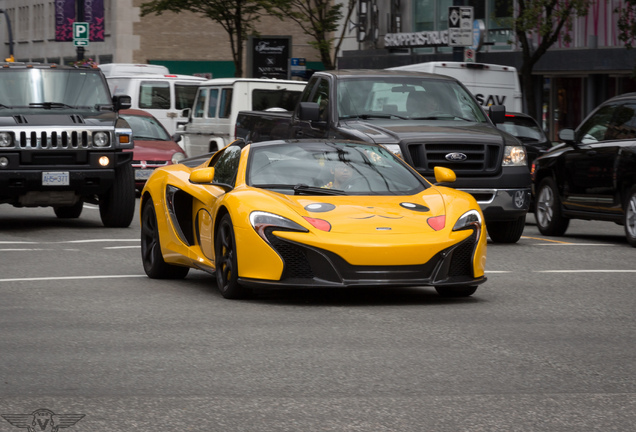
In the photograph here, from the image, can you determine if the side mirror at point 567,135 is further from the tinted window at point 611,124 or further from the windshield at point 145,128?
the windshield at point 145,128

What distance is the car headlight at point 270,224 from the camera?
9367 mm

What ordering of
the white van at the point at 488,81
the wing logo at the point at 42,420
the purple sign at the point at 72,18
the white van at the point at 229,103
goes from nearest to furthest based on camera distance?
1. the wing logo at the point at 42,420
2. the white van at the point at 229,103
3. the white van at the point at 488,81
4. the purple sign at the point at 72,18

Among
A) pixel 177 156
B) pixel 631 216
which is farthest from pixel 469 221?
pixel 177 156

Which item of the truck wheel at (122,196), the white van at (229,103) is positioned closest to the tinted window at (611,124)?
the truck wheel at (122,196)

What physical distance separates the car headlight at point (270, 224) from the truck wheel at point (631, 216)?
21.8 feet

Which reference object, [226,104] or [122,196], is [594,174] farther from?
[226,104]

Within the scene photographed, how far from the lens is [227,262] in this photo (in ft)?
32.3

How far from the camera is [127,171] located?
17312 millimetres

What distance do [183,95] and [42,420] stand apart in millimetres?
27870

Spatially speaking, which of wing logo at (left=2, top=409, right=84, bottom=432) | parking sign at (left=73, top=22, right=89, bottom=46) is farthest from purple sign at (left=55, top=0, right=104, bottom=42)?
wing logo at (left=2, top=409, right=84, bottom=432)

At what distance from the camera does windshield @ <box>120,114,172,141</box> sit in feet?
83.7

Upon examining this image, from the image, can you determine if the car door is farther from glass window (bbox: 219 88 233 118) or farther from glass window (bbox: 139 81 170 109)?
glass window (bbox: 139 81 170 109)

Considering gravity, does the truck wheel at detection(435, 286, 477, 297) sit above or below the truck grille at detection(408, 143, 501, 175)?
below

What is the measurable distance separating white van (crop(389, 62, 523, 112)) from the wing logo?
20.3m
